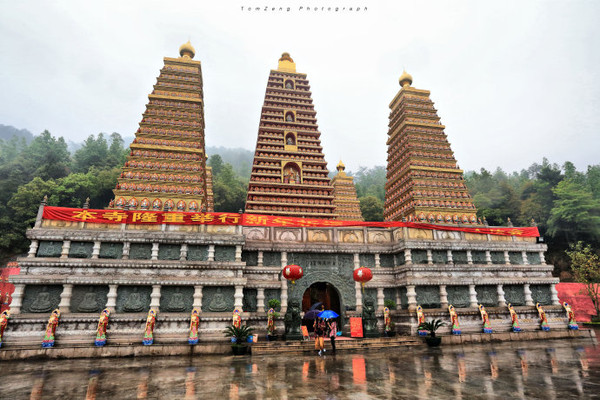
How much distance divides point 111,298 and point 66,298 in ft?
7.75

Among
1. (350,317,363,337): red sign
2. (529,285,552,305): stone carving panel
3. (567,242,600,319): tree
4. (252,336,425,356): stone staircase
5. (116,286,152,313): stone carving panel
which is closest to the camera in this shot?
(252,336,425,356): stone staircase

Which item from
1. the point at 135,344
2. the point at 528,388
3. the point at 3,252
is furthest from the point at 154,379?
the point at 3,252

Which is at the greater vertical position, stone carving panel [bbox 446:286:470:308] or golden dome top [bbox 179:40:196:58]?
golden dome top [bbox 179:40:196:58]

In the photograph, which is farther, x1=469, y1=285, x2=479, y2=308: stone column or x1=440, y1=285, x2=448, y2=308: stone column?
x1=469, y1=285, x2=479, y2=308: stone column

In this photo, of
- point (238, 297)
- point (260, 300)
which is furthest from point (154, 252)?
point (260, 300)

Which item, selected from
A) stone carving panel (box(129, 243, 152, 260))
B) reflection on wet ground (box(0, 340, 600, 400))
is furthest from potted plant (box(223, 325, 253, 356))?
stone carving panel (box(129, 243, 152, 260))

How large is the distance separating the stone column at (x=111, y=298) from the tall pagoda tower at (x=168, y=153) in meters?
10.8

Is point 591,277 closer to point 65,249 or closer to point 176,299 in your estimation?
point 176,299

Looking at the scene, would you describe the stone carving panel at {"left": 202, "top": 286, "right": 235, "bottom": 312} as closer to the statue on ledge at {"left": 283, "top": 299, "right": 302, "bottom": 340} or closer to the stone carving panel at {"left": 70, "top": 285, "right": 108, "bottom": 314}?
the statue on ledge at {"left": 283, "top": 299, "right": 302, "bottom": 340}

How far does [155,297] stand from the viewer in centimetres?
1869

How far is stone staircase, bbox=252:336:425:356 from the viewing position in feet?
53.3

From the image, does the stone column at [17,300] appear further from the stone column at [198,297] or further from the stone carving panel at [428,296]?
the stone carving panel at [428,296]

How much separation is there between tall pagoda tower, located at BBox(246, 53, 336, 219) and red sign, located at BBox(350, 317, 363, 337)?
17136 mm

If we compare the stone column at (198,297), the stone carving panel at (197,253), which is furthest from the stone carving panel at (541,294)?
the stone carving panel at (197,253)
